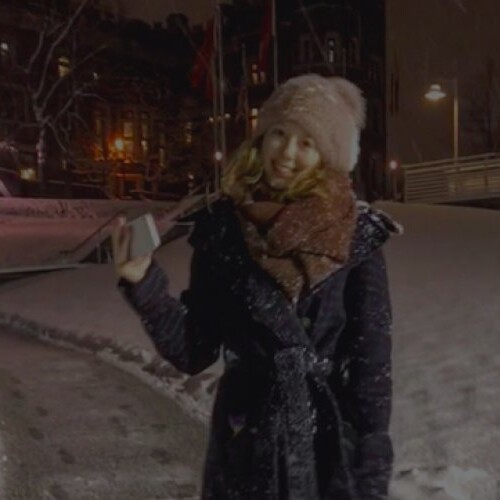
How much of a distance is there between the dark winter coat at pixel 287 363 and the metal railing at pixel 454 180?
2880cm

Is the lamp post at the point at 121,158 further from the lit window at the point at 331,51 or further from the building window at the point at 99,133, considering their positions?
the lit window at the point at 331,51

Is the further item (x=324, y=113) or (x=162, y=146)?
(x=162, y=146)

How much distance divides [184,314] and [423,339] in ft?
23.4

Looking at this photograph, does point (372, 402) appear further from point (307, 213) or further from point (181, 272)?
point (181, 272)

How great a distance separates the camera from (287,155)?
2.43 m

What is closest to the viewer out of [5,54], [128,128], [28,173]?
[5,54]

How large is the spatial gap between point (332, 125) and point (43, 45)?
153ft

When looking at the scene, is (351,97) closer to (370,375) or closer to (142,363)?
(370,375)

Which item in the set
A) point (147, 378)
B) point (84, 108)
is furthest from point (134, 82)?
point (147, 378)

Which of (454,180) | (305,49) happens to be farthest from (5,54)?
(454,180)

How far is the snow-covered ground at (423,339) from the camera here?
5.89 meters

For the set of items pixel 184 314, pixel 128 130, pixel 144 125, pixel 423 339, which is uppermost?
pixel 144 125

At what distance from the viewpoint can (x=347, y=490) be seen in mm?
2223

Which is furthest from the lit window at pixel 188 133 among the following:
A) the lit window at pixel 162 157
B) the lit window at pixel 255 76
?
the lit window at pixel 255 76
